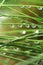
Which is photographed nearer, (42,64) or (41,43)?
(41,43)

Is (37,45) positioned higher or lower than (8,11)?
lower

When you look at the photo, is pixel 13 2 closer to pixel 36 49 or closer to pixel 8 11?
pixel 8 11

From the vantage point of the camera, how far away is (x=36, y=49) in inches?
19.4

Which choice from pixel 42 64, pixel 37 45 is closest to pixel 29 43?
pixel 37 45

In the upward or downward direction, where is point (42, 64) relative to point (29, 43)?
downward

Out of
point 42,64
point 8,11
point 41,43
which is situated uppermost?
point 8,11

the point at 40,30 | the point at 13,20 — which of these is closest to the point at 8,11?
the point at 13,20

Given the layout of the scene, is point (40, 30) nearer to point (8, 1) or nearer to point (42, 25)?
point (42, 25)

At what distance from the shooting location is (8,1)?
1.89 ft

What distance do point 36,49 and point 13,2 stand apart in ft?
0.59

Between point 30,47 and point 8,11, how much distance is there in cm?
17

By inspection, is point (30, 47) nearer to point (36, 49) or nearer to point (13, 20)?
point (36, 49)

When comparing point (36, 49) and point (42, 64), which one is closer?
point (36, 49)

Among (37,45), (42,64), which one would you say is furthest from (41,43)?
(42,64)
